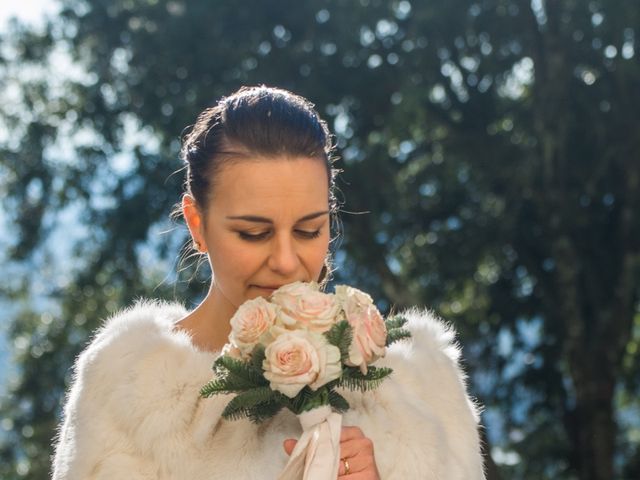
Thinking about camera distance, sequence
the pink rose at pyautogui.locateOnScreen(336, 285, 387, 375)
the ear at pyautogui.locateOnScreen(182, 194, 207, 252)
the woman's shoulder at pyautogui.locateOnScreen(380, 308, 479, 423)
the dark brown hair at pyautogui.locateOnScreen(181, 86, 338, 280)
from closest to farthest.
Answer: the pink rose at pyautogui.locateOnScreen(336, 285, 387, 375)
the dark brown hair at pyautogui.locateOnScreen(181, 86, 338, 280)
the ear at pyautogui.locateOnScreen(182, 194, 207, 252)
the woman's shoulder at pyautogui.locateOnScreen(380, 308, 479, 423)

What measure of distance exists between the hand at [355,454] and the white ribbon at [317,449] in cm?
6

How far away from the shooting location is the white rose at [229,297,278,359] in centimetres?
307

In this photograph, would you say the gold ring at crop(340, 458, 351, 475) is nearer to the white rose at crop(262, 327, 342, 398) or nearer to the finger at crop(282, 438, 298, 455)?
the finger at crop(282, 438, 298, 455)

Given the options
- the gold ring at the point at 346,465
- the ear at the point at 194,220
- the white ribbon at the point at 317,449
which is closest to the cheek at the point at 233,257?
the ear at the point at 194,220

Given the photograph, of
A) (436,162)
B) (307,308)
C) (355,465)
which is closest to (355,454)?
(355,465)

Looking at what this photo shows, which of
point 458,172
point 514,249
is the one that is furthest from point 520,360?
point 458,172

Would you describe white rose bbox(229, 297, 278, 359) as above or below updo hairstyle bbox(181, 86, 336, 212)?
below

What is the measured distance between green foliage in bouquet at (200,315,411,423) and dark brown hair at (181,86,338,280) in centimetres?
63

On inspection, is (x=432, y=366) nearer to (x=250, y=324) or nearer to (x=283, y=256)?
(x=283, y=256)

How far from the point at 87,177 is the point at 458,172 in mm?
4904

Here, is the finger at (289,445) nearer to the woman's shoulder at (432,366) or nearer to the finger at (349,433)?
the finger at (349,433)

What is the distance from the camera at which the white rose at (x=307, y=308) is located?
3090 millimetres

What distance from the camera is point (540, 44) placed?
13.4 metres

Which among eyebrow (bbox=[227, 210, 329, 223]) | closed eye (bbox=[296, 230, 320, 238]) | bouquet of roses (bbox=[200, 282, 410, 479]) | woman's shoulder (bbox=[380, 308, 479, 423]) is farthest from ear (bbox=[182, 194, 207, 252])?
woman's shoulder (bbox=[380, 308, 479, 423])
